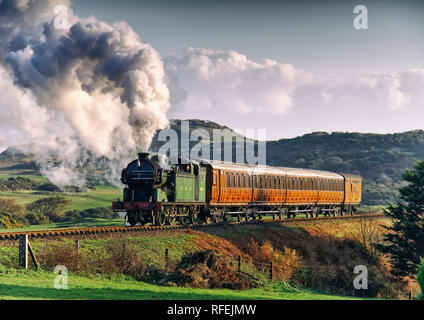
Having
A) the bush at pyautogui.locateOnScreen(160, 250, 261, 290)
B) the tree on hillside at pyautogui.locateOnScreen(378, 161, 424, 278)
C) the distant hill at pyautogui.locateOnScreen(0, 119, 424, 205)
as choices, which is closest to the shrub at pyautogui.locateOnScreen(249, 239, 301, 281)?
the bush at pyautogui.locateOnScreen(160, 250, 261, 290)

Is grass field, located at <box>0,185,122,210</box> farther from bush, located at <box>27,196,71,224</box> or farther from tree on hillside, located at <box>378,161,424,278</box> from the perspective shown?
tree on hillside, located at <box>378,161,424,278</box>

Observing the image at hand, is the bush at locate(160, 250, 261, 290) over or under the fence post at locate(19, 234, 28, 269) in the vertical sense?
under

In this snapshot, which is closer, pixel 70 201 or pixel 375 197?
pixel 70 201

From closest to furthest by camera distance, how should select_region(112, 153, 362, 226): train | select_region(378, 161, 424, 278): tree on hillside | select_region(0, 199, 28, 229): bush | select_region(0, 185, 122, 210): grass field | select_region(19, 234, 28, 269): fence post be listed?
select_region(19, 234, 28, 269): fence post < select_region(112, 153, 362, 226): train < select_region(378, 161, 424, 278): tree on hillside < select_region(0, 199, 28, 229): bush < select_region(0, 185, 122, 210): grass field

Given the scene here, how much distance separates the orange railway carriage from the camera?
112ft

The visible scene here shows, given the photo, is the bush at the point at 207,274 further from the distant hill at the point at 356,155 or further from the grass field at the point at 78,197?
the distant hill at the point at 356,155

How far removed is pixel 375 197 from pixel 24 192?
69.9 metres

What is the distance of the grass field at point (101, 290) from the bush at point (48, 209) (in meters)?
23.1

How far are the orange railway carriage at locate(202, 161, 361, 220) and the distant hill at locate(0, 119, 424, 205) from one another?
50.3 m

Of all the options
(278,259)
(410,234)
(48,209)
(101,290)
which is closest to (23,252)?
(101,290)
